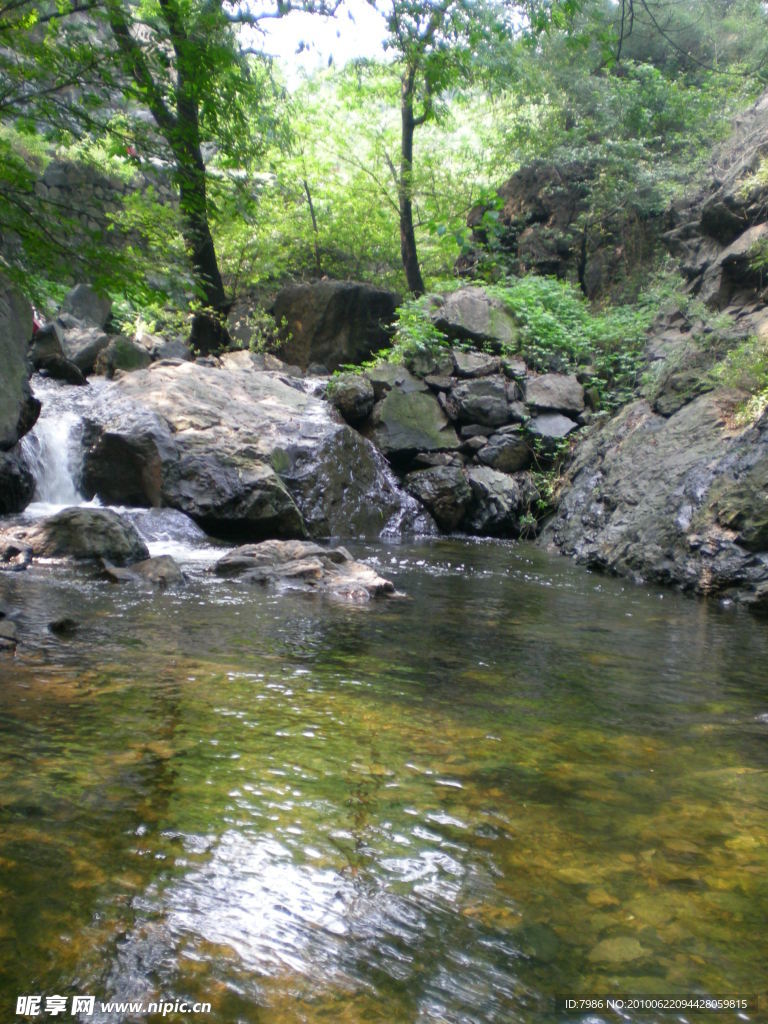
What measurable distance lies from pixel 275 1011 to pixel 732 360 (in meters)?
9.57

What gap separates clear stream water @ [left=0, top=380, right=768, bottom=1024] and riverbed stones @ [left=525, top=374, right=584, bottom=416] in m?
8.81

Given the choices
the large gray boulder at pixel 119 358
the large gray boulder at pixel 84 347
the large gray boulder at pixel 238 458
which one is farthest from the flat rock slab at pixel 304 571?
the large gray boulder at pixel 84 347

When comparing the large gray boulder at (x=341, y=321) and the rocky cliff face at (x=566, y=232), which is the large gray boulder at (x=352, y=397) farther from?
the rocky cliff face at (x=566, y=232)

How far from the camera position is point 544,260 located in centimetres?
1745

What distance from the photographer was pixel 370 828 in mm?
2363

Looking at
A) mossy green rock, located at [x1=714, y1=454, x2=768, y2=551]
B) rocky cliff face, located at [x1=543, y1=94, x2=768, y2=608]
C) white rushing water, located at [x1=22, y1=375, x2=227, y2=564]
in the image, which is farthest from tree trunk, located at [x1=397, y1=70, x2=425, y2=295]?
mossy green rock, located at [x1=714, y1=454, x2=768, y2=551]

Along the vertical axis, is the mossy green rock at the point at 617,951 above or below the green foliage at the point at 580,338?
below

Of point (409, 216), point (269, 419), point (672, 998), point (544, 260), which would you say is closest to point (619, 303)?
point (544, 260)

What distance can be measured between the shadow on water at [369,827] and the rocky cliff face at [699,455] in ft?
11.0

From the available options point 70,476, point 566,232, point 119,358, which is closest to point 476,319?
point 566,232

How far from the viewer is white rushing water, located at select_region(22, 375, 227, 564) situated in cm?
855

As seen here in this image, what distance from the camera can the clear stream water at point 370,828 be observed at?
170cm

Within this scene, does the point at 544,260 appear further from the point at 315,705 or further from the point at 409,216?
the point at 315,705

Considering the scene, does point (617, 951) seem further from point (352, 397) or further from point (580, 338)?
point (580, 338)
